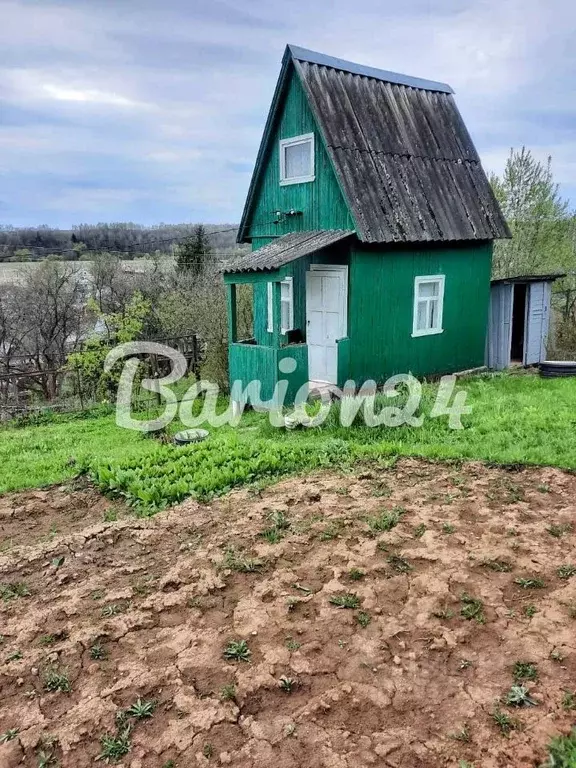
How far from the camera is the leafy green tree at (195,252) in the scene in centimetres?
3172

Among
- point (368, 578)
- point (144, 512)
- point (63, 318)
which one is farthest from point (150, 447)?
point (63, 318)

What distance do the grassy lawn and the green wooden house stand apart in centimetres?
194

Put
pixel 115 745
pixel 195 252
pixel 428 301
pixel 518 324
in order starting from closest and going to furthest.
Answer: pixel 115 745
pixel 428 301
pixel 518 324
pixel 195 252

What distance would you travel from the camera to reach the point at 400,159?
37.8ft

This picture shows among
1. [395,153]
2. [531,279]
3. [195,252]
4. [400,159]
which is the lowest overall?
[531,279]

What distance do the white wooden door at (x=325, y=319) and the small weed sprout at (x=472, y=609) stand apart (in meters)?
7.30

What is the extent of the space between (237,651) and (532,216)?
18916mm

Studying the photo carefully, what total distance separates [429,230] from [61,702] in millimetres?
10328

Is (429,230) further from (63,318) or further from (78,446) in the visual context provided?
(63,318)

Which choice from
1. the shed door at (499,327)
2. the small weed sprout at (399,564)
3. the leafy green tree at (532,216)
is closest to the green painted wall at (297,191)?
the shed door at (499,327)

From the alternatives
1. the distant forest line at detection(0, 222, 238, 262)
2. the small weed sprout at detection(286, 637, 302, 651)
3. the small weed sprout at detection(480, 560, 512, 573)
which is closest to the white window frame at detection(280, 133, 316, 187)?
the small weed sprout at detection(480, 560, 512, 573)

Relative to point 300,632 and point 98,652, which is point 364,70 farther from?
point 98,652

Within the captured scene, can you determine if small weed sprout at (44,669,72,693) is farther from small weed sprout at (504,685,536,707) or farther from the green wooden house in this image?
the green wooden house

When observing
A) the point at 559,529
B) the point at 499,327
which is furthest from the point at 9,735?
the point at 499,327
